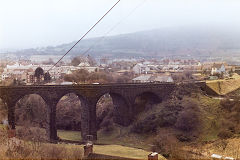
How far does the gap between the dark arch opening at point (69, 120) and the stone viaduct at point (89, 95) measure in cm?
99

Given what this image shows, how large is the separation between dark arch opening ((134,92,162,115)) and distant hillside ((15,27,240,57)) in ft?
145

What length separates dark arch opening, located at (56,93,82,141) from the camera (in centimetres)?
2509

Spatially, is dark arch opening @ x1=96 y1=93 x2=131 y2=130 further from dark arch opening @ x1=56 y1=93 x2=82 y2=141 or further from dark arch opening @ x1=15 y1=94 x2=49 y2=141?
dark arch opening @ x1=15 y1=94 x2=49 y2=141

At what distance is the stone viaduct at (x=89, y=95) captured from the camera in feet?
73.4

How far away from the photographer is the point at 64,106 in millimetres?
30188

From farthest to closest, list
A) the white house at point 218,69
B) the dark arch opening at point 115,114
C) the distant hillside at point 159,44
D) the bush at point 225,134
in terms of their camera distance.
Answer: the distant hillside at point 159,44 < the white house at point 218,69 < the dark arch opening at point 115,114 < the bush at point 225,134

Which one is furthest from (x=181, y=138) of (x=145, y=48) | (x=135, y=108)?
(x=145, y=48)

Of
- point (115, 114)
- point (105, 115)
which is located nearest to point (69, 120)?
point (105, 115)

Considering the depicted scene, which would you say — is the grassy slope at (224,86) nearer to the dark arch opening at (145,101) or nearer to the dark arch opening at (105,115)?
the dark arch opening at (145,101)

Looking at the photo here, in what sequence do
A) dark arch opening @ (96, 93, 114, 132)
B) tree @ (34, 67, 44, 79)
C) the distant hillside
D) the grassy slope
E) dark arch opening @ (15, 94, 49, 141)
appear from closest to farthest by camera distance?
dark arch opening @ (96, 93, 114, 132) < the grassy slope < dark arch opening @ (15, 94, 49, 141) < tree @ (34, 67, 44, 79) < the distant hillside

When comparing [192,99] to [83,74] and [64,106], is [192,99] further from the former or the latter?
[83,74]

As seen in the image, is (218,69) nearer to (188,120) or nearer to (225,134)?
(188,120)

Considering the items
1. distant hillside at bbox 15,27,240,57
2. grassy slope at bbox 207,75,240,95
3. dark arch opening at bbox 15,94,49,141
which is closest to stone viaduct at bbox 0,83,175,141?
grassy slope at bbox 207,75,240,95

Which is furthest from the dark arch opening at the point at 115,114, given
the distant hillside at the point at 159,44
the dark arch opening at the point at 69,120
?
the distant hillside at the point at 159,44
